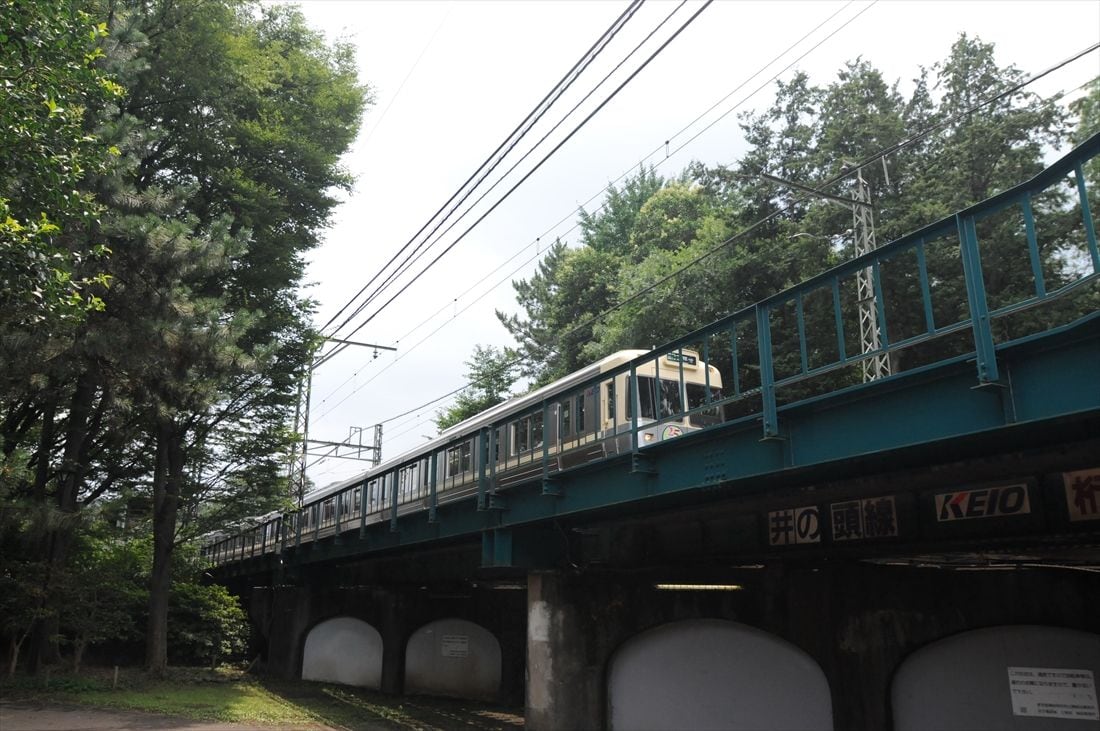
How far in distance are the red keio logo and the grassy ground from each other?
11963 mm

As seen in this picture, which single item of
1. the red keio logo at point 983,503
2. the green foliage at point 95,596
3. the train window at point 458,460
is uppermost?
the train window at point 458,460

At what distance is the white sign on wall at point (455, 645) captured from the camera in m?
24.2

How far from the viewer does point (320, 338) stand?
24125 mm

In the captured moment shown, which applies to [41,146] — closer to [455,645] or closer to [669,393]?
[669,393]

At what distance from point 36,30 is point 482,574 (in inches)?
503

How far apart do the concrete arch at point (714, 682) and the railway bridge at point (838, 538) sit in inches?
1.4

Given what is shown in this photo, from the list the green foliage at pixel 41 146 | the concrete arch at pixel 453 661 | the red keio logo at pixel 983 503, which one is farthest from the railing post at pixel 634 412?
the concrete arch at pixel 453 661

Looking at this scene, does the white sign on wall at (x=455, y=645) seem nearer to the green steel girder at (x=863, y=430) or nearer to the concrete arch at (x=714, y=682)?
the concrete arch at (x=714, y=682)

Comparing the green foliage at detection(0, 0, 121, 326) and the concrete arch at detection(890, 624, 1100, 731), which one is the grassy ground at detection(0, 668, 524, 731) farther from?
the green foliage at detection(0, 0, 121, 326)

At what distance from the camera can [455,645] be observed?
2442cm

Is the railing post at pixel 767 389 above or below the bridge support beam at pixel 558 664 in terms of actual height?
above

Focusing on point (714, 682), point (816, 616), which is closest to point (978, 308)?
point (816, 616)

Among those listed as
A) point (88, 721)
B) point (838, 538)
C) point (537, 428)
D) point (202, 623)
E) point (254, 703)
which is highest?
point (537, 428)

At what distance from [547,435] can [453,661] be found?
14412mm
